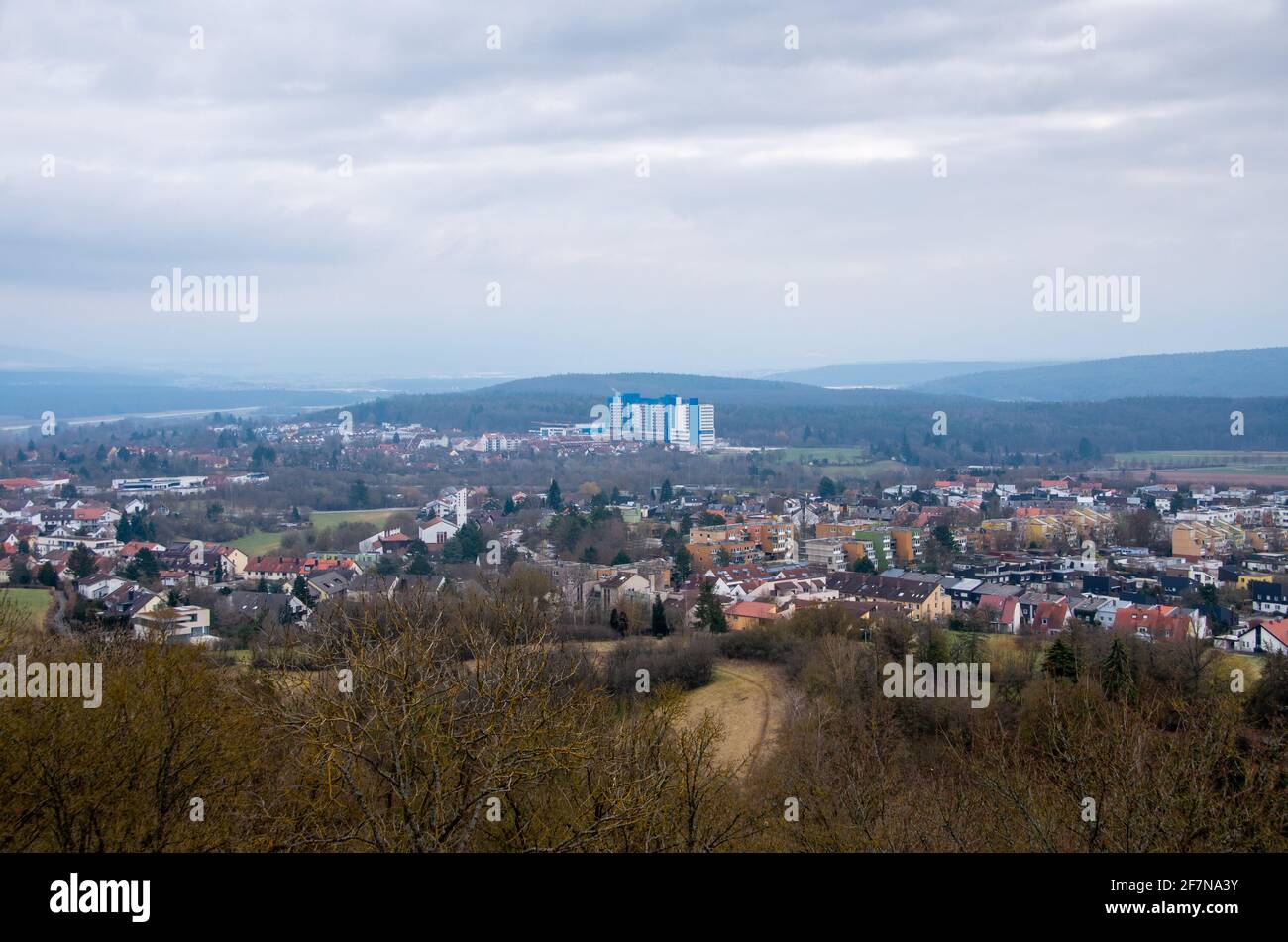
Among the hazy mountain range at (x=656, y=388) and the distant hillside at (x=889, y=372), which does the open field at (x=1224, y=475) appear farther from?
the distant hillside at (x=889, y=372)

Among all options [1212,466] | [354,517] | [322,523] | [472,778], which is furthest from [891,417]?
[472,778]

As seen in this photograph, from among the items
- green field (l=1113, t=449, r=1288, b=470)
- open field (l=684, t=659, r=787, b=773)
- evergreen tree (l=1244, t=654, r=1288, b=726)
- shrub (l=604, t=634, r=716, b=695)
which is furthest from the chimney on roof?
green field (l=1113, t=449, r=1288, b=470)

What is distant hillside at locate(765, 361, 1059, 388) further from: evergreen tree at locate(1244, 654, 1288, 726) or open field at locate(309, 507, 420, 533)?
evergreen tree at locate(1244, 654, 1288, 726)

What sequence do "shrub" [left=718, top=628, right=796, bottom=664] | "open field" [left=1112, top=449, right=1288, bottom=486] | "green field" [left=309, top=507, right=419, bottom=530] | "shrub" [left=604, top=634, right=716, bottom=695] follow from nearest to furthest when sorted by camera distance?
"shrub" [left=604, top=634, right=716, bottom=695] < "shrub" [left=718, top=628, right=796, bottom=664] < "green field" [left=309, top=507, right=419, bottom=530] < "open field" [left=1112, top=449, right=1288, bottom=486]

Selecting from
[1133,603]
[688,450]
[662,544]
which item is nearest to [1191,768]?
[1133,603]

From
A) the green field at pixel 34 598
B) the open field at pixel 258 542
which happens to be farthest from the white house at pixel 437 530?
the green field at pixel 34 598
